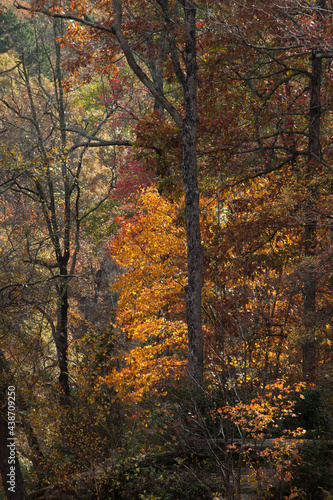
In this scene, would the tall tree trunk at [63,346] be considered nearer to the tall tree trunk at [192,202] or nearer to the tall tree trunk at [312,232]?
the tall tree trunk at [192,202]

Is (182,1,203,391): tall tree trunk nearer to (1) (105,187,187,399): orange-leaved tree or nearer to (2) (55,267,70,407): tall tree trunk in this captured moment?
(1) (105,187,187,399): orange-leaved tree

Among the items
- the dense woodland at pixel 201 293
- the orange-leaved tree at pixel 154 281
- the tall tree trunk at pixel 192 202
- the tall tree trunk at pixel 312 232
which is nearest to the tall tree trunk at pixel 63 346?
the dense woodland at pixel 201 293

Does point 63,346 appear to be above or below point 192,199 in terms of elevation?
below

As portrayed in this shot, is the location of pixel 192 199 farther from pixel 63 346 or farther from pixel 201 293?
pixel 63 346

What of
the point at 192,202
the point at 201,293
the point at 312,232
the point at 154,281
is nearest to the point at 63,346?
the point at 154,281

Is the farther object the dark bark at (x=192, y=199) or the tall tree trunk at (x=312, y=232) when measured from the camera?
the dark bark at (x=192, y=199)

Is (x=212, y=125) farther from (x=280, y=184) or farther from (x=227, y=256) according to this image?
(x=227, y=256)

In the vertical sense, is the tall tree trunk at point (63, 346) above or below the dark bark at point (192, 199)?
below

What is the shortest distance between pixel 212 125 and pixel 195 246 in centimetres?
291

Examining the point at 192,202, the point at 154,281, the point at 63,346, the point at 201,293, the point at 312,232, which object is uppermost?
the point at 192,202

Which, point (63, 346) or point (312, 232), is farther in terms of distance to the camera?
point (63, 346)

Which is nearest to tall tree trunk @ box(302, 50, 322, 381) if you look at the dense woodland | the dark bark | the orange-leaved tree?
the dense woodland

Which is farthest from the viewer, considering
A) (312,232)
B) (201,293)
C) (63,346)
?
(63,346)

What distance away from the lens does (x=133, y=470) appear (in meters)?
6.91
